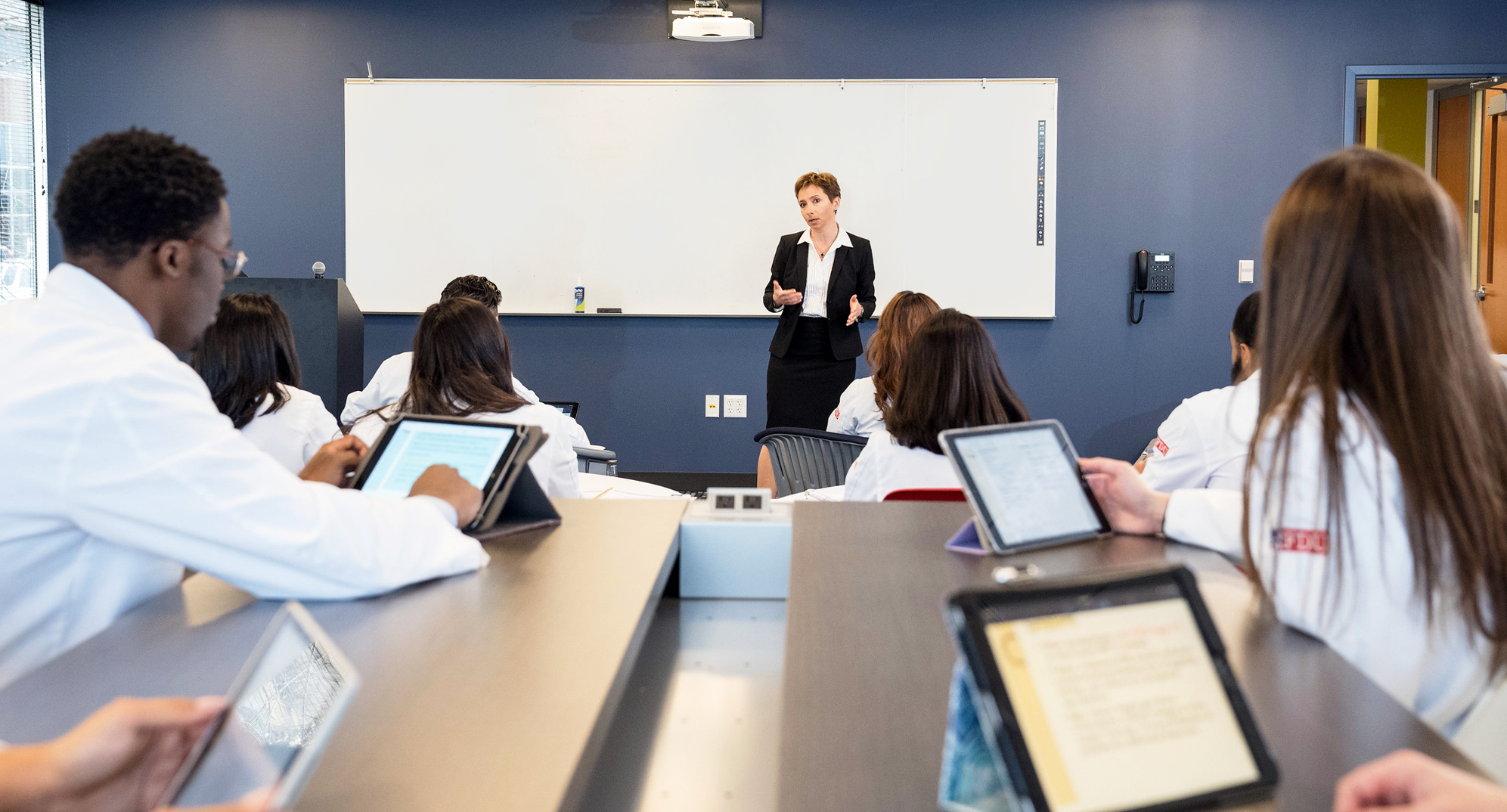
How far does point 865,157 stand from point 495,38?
213 centimetres

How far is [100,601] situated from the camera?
3.64ft

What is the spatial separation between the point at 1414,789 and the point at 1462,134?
7322 millimetres

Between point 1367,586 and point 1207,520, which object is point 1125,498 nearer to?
point 1207,520

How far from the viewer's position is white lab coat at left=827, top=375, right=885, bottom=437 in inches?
132

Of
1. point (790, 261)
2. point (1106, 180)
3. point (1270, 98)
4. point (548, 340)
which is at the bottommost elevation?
point (548, 340)

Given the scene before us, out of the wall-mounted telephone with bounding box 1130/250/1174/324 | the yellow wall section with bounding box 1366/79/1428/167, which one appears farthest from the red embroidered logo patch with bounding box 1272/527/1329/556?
the yellow wall section with bounding box 1366/79/1428/167

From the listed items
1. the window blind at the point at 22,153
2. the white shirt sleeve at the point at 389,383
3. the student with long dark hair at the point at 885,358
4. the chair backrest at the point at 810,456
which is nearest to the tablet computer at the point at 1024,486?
the student with long dark hair at the point at 885,358

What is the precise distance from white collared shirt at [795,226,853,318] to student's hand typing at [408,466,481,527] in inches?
143

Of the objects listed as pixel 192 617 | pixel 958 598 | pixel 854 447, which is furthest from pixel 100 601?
pixel 854 447

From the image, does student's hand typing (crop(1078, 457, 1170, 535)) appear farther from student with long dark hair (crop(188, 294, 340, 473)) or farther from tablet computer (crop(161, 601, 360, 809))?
student with long dark hair (crop(188, 294, 340, 473))

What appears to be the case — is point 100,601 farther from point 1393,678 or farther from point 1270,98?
point 1270,98

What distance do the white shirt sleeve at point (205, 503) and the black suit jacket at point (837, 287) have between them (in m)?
3.77

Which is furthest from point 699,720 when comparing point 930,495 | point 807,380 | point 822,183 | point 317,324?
point 822,183

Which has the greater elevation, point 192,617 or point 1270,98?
point 1270,98
